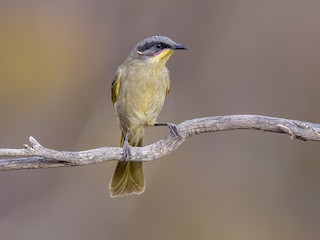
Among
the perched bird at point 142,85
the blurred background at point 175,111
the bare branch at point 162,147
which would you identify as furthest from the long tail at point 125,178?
the blurred background at point 175,111

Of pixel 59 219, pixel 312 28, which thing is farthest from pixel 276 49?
pixel 59 219

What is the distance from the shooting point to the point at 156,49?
5.12 meters

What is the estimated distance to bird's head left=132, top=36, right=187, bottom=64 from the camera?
5025mm

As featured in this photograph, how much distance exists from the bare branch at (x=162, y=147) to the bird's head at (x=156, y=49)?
788 mm

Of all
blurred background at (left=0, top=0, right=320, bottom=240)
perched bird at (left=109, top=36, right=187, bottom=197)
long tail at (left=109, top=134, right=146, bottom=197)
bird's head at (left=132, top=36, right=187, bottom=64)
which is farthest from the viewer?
blurred background at (left=0, top=0, right=320, bottom=240)

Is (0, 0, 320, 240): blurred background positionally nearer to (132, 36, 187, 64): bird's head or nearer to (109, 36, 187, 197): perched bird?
(109, 36, 187, 197): perched bird

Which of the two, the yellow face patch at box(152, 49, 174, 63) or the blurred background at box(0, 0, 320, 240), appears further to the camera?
the blurred background at box(0, 0, 320, 240)

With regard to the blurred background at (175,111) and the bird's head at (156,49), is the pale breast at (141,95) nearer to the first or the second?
the bird's head at (156,49)

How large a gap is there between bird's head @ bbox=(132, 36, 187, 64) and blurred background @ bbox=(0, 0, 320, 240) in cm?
217

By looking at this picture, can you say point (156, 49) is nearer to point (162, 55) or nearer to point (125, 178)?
point (162, 55)

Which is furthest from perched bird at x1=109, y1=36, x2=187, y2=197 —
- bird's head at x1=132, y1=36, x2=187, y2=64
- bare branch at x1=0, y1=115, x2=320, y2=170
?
bare branch at x1=0, y1=115, x2=320, y2=170

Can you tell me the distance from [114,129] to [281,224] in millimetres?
2082

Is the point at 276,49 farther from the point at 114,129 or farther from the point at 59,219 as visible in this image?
the point at 59,219

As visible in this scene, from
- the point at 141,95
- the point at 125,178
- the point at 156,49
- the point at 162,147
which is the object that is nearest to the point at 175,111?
the point at 125,178
